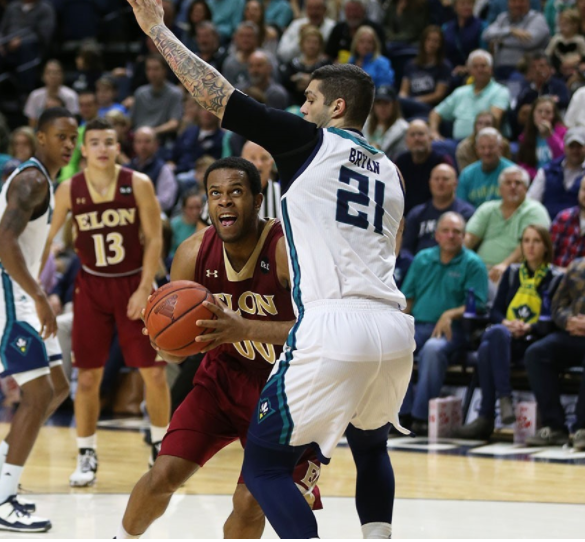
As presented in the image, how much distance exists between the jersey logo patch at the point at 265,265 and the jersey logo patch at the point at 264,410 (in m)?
0.75

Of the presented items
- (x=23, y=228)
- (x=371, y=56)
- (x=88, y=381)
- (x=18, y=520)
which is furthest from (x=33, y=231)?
(x=371, y=56)

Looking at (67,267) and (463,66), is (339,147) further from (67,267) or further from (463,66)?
(463,66)

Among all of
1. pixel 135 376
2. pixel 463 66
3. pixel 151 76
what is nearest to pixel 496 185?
pixel 463 66

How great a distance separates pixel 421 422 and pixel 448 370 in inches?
22.8

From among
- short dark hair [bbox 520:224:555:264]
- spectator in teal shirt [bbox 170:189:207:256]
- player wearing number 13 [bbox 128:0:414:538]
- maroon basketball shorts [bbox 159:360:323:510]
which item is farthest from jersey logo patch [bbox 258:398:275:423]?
spectator in teal shirt [bbox 170:189:207:256]

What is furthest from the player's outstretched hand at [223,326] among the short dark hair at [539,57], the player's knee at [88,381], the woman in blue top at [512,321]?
the short dark hair at [539,57]

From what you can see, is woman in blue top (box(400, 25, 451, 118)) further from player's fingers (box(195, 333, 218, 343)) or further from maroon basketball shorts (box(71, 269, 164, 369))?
player's fingers (box(195, 333, 218, 343))

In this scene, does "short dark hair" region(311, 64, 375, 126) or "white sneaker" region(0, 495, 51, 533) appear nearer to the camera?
"short dark hair" region(311, 64, 375, 126)

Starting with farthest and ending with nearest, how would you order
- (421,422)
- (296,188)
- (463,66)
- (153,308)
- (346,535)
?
(463,66), (421,422), (346,535), (153,308), (296,188)

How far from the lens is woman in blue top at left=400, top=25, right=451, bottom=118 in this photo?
1180 centimetres

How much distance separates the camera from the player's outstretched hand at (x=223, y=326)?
11.8 ft

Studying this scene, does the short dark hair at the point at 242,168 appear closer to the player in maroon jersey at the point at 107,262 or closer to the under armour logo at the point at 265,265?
the under armour logo at the point at 265,265

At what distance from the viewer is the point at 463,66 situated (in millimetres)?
12234

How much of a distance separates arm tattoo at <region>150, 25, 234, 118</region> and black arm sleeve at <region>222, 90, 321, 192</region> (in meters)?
0.05
